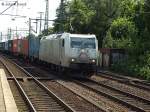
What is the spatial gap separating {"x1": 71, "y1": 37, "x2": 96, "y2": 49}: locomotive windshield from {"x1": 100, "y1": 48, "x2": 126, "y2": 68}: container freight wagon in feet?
41.6

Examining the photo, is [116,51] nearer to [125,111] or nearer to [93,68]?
[93,68]

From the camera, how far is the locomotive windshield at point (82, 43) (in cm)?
2827

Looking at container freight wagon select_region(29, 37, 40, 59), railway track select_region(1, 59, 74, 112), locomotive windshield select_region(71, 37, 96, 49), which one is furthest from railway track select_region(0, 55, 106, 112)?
container freight wagon select_region(29, 37, 40, 59)

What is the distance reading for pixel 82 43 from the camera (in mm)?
28422

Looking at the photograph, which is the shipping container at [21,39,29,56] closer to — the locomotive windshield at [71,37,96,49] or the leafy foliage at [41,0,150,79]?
the leafy foliage at [41,0,150,79]

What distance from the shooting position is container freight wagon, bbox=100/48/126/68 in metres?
42.0

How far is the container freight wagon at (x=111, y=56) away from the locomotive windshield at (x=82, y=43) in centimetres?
1267

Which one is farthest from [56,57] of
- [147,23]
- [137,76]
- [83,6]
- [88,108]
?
[83,6]

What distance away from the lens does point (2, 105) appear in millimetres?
14328

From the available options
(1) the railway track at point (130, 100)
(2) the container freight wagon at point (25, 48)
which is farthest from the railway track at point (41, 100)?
(2) the container freight wagon at point (25, 48)

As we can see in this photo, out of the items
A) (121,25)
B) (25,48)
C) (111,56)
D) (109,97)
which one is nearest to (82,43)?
(109,97)

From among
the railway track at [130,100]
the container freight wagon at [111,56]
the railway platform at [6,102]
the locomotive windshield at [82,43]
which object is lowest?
the railway track at [130,100]

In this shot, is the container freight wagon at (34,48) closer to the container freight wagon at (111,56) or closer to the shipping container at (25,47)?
the shipping container at (25,47)

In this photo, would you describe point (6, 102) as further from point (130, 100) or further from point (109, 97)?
point (130, 100)
